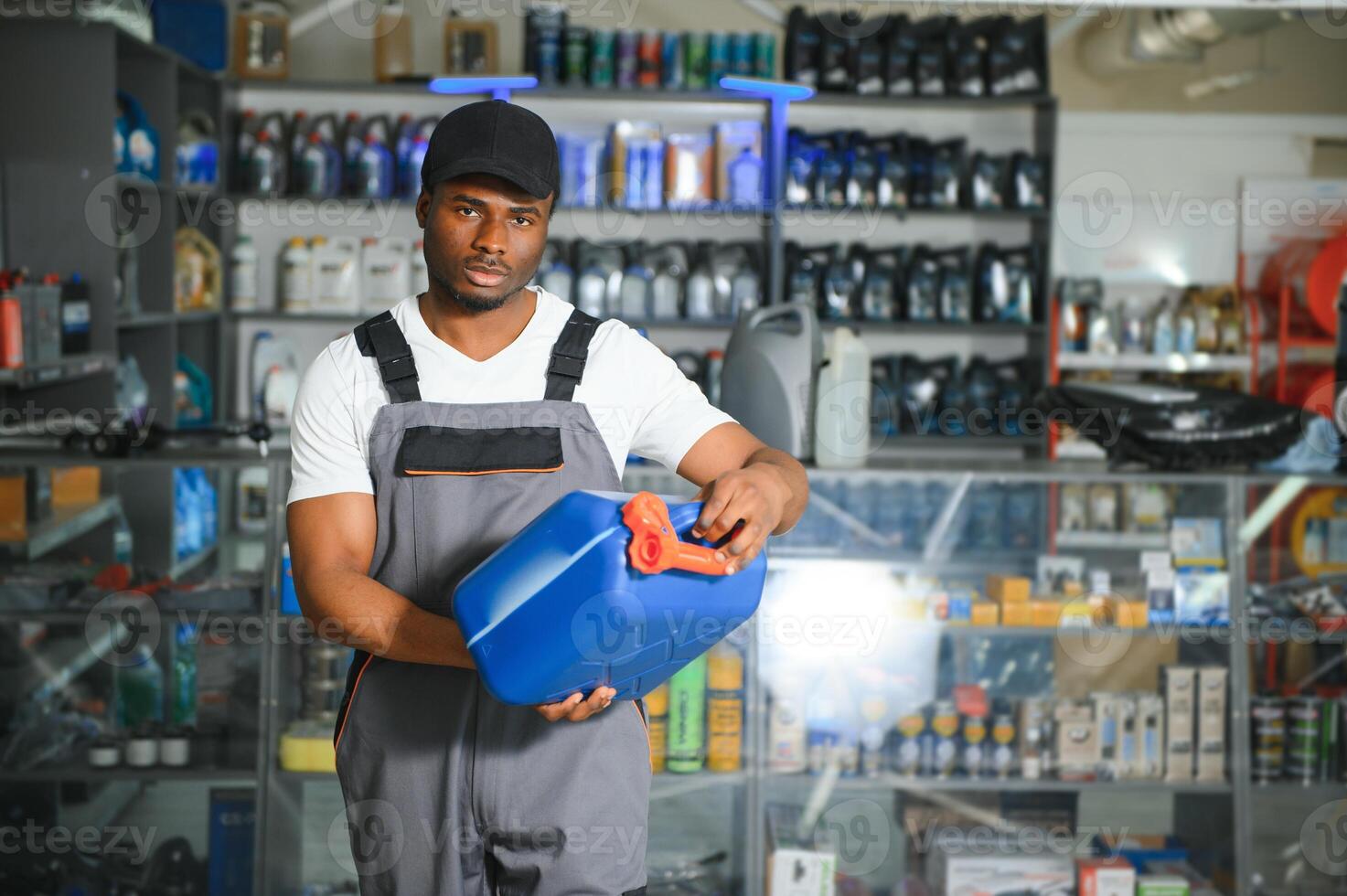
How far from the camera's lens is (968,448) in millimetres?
5836

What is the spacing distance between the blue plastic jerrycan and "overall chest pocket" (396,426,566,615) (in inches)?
5.7

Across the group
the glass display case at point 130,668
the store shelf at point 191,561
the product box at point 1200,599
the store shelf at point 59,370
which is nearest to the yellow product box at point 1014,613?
the product box at point 1200,599

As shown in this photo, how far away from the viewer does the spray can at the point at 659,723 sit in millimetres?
2990

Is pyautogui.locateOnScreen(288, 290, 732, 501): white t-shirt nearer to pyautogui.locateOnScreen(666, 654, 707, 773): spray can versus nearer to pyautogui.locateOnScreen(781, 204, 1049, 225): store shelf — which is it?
pyautogui.locateOnScreen(666, 654, 707, 773): spray can

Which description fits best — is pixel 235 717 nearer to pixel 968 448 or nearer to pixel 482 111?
pixel 482 111

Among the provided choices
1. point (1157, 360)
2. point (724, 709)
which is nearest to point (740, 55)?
point (1157, 360)

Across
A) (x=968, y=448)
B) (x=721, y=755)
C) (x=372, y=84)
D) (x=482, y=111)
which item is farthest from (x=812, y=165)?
(x=482, y=111)

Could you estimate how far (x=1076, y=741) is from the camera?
3.06 meters

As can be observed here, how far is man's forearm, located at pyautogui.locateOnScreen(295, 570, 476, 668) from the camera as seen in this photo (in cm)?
149

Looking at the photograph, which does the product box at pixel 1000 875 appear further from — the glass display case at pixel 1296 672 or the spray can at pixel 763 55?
the spray can at pixel 763 55

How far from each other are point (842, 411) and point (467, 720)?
1.58 metres

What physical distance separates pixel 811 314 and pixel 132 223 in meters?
2.68

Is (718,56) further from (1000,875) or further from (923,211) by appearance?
(1000,875)

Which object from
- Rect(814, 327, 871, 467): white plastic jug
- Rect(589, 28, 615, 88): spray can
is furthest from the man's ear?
Rect(589, 28, 615, 88): spray can
